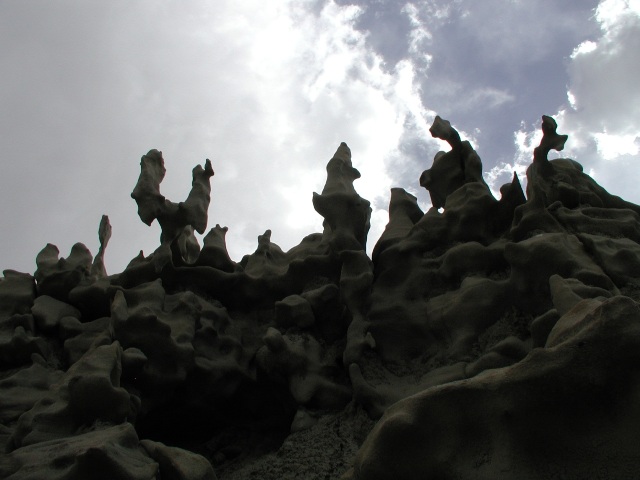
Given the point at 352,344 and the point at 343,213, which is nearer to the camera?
the point at 352,344

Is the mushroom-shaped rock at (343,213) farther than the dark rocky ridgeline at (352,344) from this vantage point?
Yes

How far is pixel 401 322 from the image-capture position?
4.41 meters

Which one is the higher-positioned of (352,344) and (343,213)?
(343,213)

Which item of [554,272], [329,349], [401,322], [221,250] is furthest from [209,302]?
[554,272]

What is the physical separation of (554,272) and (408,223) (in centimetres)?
180

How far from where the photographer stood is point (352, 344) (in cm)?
432

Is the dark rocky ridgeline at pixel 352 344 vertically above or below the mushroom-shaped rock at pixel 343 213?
below

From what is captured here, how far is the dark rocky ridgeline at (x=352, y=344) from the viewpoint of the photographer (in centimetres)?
249

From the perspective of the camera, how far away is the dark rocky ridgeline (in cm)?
249

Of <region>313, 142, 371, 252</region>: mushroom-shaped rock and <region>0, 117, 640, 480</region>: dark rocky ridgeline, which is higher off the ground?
<region>313, 142, 371, 252</region>: mushroom-shaped rock

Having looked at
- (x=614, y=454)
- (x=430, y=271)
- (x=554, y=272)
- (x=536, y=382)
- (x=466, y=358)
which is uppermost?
(x=430, y=271)

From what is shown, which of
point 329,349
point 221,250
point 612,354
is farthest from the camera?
point 221,250

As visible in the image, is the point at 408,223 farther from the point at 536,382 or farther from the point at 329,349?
the point at 536,382

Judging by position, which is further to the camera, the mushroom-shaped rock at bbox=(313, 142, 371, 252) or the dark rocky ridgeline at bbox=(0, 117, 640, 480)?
the mushroom-shaped rock at bbox=(313, 142, 371, 252)
